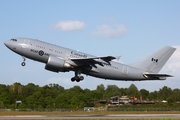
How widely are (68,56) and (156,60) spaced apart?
45.1 feet

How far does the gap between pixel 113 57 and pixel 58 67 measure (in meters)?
7.70

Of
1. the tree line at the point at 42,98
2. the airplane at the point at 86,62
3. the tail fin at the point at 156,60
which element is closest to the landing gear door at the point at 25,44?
the airplane at the point at 86,62

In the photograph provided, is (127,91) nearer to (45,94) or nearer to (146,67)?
(45,94)

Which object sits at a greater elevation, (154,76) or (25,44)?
(25,44)

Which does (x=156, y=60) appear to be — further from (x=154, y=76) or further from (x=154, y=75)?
(x=154, y=75)

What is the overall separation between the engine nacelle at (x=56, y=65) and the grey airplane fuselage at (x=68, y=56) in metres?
0.58

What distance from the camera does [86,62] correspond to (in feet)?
176

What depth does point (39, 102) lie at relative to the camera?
114 meters

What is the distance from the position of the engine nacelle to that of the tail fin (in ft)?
36.9

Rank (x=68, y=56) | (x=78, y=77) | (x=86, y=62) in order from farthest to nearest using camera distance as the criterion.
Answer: (x=78, y=77) → (x=86, y=62) → (x=68, y=56)

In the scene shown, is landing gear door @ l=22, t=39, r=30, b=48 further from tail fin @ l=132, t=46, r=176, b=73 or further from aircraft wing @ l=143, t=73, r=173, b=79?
aircraft wing @ l=143, t=73, r=173, b=79

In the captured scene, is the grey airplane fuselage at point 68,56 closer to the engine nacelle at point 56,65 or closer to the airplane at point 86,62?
the airplane at point 86,62

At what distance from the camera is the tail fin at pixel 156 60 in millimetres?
57531

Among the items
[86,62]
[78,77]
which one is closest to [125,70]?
[86,62]
